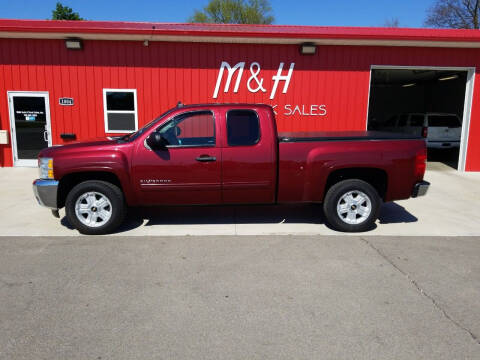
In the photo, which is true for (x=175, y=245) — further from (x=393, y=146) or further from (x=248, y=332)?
(x=393, y=146)

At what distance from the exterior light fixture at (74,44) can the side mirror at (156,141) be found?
6.69 m

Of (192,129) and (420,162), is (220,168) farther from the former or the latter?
(420,162)

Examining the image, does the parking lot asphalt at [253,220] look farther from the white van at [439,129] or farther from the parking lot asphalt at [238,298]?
the white van at [439,129]

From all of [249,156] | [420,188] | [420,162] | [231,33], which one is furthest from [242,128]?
[231,33]

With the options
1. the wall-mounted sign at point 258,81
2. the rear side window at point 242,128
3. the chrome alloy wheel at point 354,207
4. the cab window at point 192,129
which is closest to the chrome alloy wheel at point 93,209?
the cab window at point 192,129

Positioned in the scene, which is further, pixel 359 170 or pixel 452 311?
pixel 359 170

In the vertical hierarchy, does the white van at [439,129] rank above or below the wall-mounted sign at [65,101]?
below

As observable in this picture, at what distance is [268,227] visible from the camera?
20.5 ft

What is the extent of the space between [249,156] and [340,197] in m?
1.50

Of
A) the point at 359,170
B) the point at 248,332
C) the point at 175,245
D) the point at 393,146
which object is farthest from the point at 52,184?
the point at 393,146

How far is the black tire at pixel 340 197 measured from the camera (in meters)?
5.88

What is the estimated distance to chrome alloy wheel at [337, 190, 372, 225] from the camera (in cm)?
593

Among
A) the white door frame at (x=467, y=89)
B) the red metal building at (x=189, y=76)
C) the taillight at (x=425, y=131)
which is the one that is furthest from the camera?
the taillight at (x=425, y=131)

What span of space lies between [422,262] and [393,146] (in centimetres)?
182
